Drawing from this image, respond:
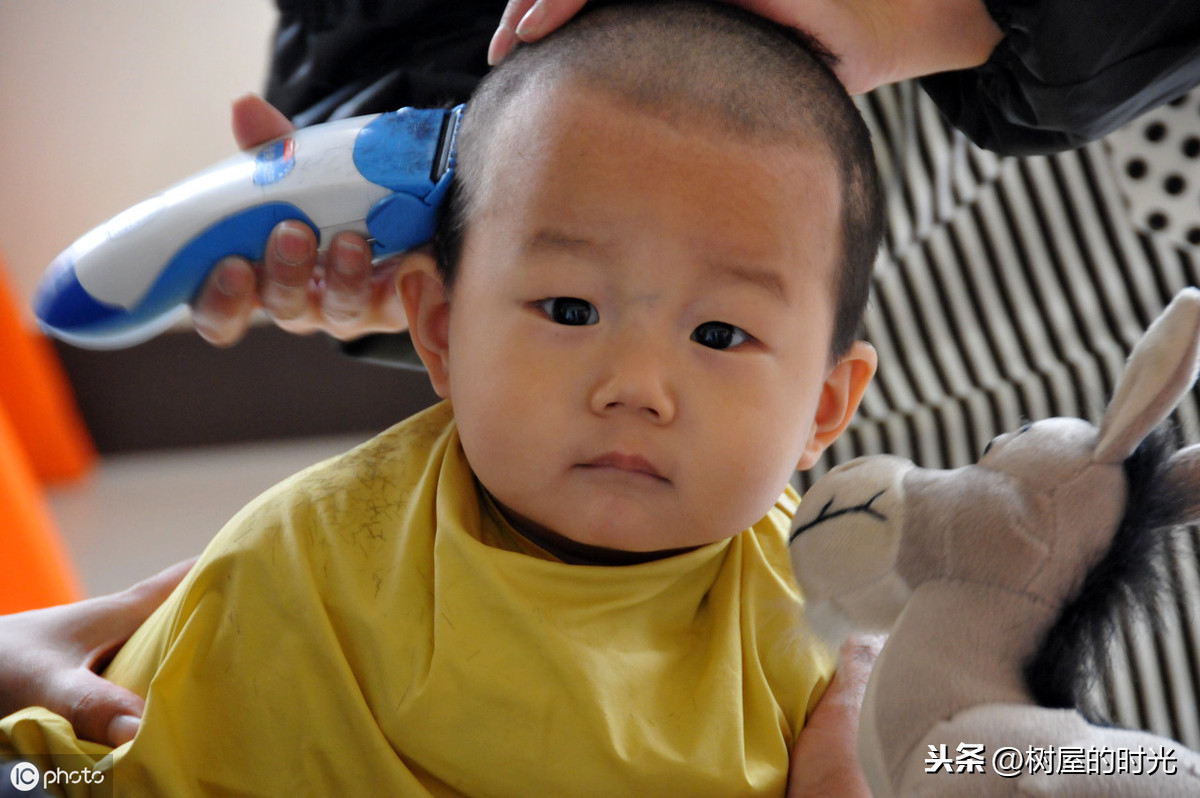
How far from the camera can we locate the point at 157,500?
2150 millimetres

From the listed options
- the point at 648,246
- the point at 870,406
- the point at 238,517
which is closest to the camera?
the point at 648,246

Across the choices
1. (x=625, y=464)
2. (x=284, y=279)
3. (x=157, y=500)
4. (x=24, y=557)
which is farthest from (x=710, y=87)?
(x=157, y=500)

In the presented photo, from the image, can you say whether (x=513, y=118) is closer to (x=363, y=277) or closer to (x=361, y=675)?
(x=363, y=277)

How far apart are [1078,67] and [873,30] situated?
0.16m

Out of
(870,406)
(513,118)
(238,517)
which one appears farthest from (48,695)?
(870,406)

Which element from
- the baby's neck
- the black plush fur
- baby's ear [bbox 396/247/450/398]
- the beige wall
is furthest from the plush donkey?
the beige wall

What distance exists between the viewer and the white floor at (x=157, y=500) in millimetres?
1931

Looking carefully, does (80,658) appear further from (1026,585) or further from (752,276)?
(1026,585)

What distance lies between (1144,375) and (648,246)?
1.00 ft

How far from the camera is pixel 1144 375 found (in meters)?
0.52

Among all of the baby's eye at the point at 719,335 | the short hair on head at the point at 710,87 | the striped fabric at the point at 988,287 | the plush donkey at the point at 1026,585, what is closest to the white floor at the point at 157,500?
the striped fabric at the point at 988,287

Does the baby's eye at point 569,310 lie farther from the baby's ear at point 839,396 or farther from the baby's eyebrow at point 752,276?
the baby's ear at point 839,396

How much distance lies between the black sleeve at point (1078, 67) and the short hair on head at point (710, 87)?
0.17 meters

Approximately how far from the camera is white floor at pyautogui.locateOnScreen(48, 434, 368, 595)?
6.33 ft
